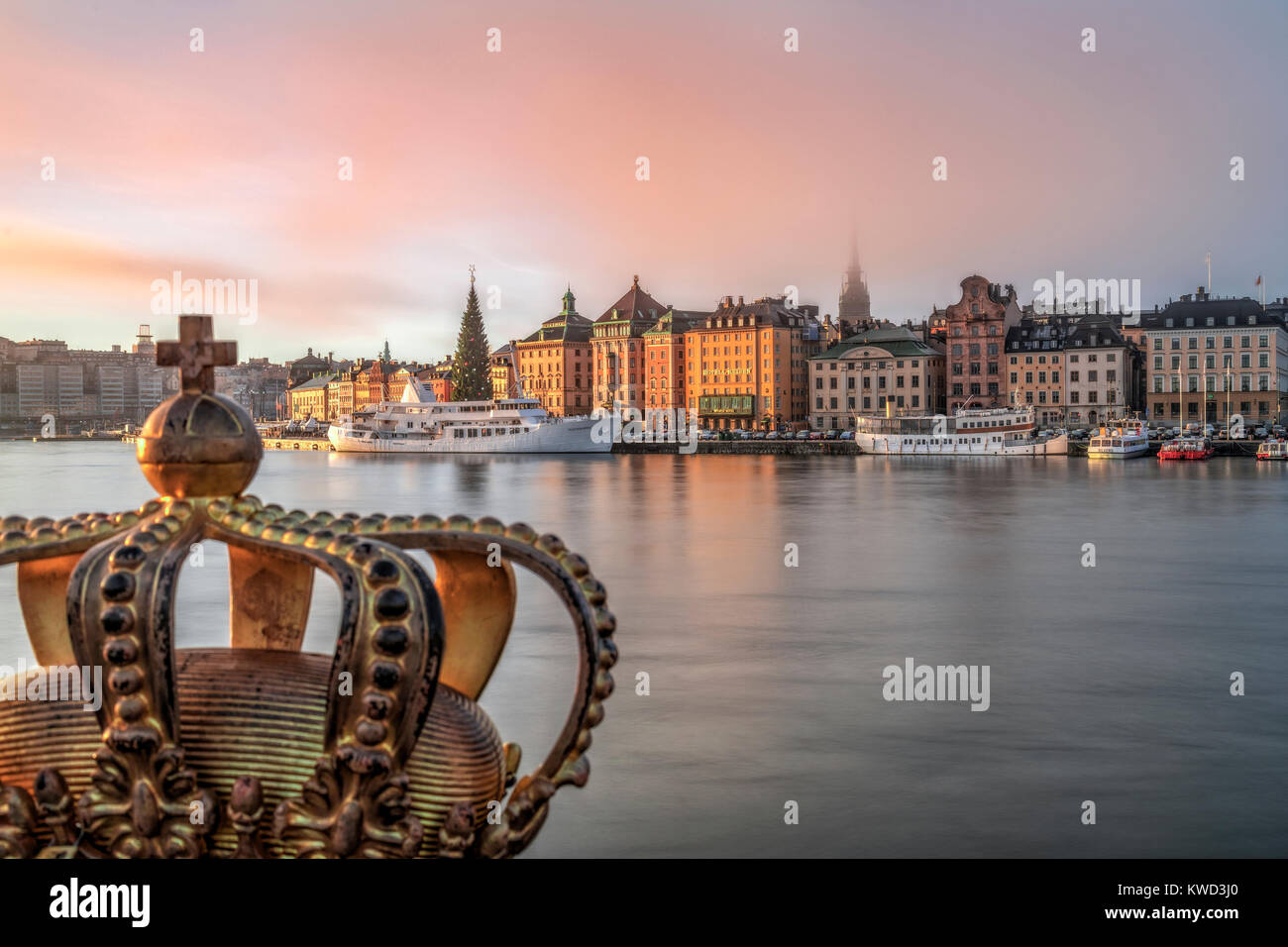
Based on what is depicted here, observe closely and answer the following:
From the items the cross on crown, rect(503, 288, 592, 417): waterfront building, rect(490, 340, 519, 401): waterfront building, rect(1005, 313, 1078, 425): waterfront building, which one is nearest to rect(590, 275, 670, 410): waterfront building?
rect(503, 288, 592, 417): waterfront building

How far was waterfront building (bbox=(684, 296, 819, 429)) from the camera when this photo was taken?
140 m

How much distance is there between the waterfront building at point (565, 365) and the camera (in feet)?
541

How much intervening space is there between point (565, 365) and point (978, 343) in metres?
59.2

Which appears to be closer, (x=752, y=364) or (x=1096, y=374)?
(x=1096, y=374)

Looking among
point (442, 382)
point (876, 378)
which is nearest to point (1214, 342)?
point (876, 378)

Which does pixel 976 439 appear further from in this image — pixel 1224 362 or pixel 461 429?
pixel 461 429

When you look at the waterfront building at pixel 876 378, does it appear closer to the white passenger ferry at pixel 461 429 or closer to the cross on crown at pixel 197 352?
the white passenger ferry at pixel 461 429

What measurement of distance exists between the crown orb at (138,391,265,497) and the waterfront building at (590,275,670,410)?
14792 cm

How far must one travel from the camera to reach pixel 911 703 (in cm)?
1251

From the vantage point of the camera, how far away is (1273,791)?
9539 mm

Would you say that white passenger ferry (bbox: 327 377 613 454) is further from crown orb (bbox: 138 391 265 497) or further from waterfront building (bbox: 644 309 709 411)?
crown orb (bbox: 138 391 265 497)
